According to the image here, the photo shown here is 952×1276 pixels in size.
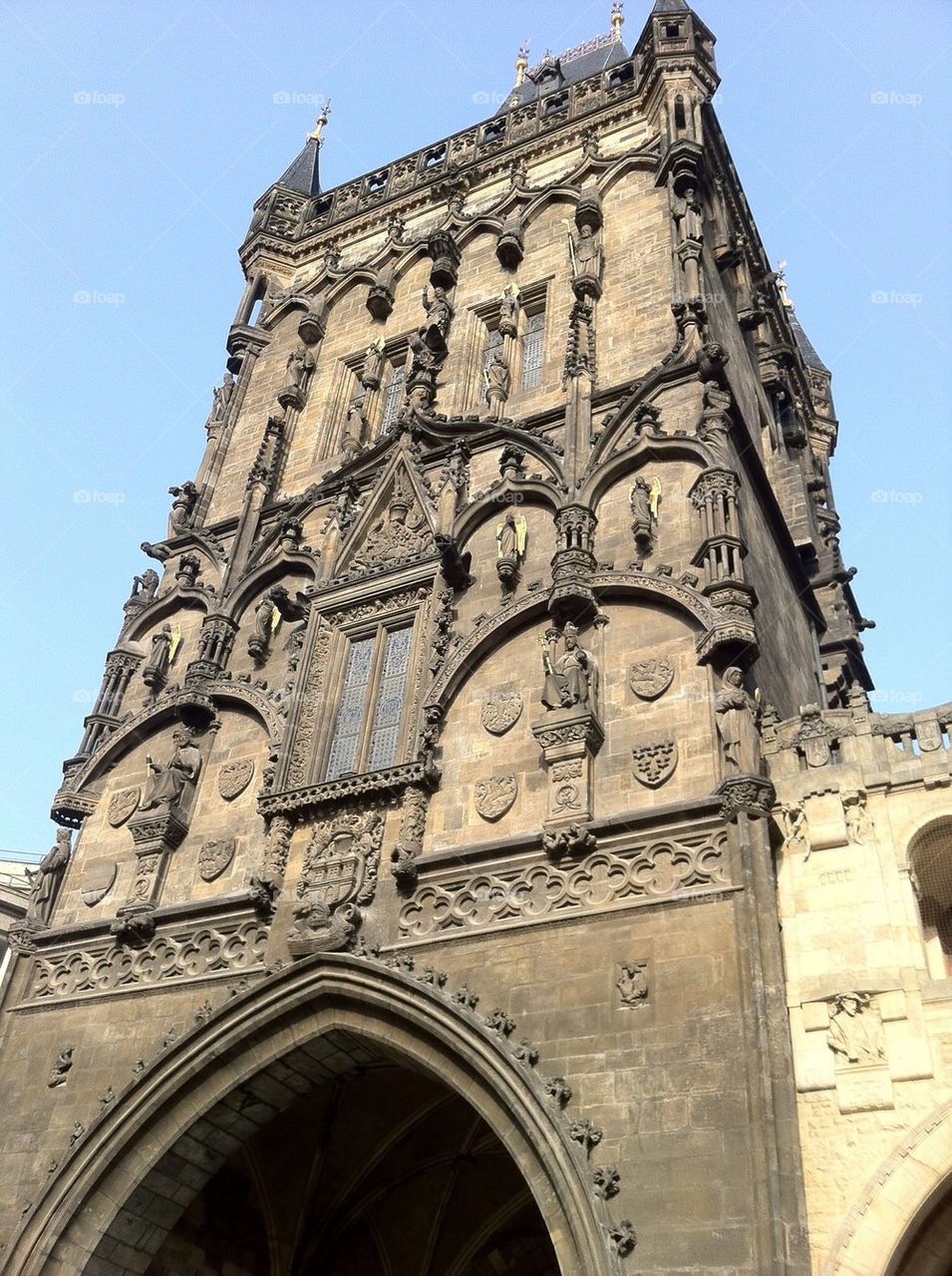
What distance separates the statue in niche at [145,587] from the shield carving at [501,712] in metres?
7.55

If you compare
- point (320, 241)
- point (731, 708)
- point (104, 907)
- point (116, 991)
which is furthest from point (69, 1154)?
point (320, 241)

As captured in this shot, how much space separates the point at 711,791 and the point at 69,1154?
747 cm

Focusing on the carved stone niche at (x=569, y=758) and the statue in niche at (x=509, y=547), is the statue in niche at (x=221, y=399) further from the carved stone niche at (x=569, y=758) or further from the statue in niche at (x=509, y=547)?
the carved stone niche at (x=569, y=758)

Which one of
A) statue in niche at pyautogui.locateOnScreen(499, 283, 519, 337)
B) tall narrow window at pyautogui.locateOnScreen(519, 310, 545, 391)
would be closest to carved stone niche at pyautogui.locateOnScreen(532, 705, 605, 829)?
tall narrow window at pyautogui.locateOnScreen(519, 310, 545, 391)

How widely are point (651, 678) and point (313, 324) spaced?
1213cm

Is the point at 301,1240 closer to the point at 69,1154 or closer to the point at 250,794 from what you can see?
the point at 69,1154

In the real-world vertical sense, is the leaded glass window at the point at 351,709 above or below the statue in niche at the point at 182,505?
below

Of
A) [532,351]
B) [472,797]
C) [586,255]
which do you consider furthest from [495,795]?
[586,255]

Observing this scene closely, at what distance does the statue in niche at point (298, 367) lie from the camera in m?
21.1

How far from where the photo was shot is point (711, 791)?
37.1 ft

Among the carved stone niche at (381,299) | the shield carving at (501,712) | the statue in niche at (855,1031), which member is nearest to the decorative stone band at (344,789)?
the shield carving at (501,712)

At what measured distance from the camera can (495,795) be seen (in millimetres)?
12688

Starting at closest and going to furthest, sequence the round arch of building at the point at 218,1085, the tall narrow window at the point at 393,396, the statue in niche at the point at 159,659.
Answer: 1. the round arch of building at the point at 218,1085
2. the statue in niche at the point at 159,659
3. the tall narrow window at the point at 393,396

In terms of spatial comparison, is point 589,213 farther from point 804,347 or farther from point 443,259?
point 804,347
